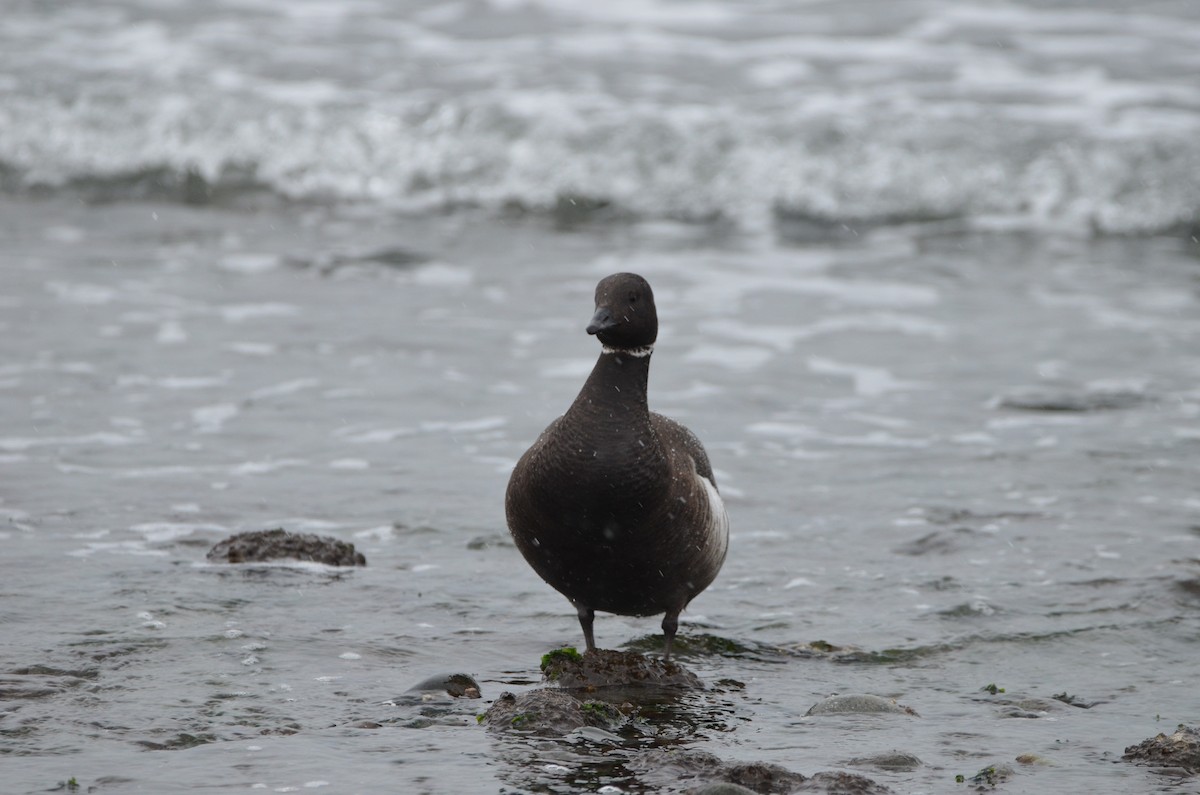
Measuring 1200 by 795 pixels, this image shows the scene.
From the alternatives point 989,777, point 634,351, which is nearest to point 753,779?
point 989,777

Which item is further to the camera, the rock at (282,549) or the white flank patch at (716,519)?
the rock at (282,549)

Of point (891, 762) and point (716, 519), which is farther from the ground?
point (716, 519)

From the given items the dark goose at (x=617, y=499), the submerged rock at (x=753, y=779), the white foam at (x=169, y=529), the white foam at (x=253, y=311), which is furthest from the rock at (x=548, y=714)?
the white foam at (x=253, y=311)

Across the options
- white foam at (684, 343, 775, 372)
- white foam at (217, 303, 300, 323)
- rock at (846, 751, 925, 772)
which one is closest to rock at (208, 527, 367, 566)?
rock at (846, 751, 925, 772)

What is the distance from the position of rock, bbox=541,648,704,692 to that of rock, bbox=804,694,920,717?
1.84ft

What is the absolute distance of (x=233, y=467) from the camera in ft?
29.0

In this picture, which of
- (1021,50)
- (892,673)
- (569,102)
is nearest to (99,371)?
(892,673)

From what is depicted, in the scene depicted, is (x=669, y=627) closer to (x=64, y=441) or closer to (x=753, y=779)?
(x=753, y=779)

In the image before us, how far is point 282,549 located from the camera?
7223mm

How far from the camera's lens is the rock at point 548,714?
5.35m

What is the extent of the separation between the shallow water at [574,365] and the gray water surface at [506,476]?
0.03 m

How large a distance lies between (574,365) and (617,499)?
5.24m

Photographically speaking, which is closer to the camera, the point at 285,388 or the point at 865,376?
the point at 285,388

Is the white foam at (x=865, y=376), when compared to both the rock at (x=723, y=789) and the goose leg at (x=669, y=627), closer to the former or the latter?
the goose leg at (x=669, y=627)
